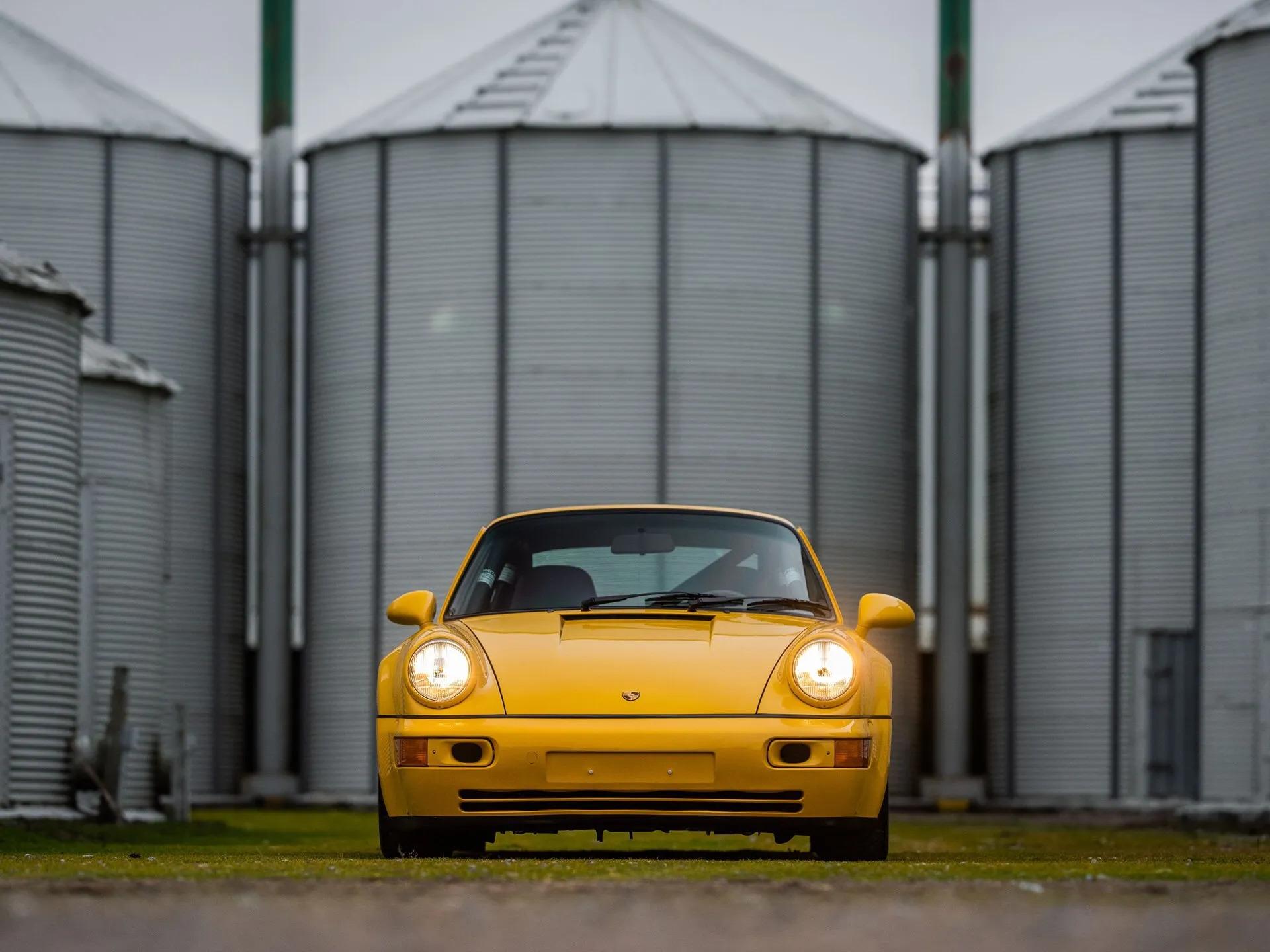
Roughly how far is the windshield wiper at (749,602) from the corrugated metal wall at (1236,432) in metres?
17.4

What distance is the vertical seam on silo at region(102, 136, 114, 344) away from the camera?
121 feet

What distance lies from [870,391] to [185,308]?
1085 cm

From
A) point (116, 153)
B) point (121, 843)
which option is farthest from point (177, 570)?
point (121, 843)

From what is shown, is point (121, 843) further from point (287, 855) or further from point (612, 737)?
point (612, 737)

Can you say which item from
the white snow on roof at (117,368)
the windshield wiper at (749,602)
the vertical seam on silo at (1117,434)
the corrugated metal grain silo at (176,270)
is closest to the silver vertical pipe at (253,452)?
the corrugated metal grain silo at (176,270)

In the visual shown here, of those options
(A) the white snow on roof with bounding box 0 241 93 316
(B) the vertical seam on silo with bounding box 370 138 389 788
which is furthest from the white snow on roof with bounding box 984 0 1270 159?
(A) the white snow on roof with bounding box 0 241 93 316

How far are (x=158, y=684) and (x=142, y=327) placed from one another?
9970mm

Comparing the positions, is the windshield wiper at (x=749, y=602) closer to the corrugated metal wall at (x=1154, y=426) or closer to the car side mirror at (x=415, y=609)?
the car side mirror at (x=415, y=609)

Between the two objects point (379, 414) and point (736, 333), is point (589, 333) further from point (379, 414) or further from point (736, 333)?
point (379, 414)

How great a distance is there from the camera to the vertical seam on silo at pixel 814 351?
34688 millimetres

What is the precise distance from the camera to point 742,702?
28.9 ft

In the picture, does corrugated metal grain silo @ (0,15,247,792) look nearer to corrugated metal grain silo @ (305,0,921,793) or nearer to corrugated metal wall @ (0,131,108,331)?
corrugated metal wall @ (0,131,108,331)

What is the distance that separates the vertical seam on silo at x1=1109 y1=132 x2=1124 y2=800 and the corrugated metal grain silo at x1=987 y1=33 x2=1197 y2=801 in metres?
0.02

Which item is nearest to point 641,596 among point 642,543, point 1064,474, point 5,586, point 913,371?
point 642,543
